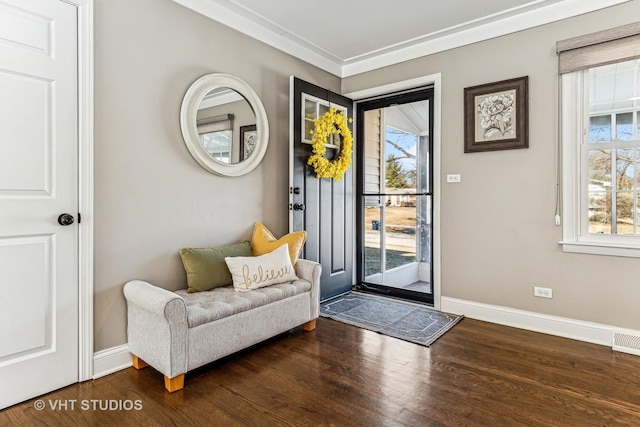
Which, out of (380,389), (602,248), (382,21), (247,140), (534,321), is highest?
(382,21)

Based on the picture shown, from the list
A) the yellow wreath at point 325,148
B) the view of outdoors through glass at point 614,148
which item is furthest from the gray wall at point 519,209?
the yellow wreath at point 325,148

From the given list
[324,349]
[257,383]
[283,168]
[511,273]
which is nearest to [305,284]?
[324,349]

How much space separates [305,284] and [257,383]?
0.92 m

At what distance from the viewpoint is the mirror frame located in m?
2.67

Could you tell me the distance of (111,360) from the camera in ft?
7.43

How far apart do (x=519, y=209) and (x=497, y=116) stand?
837mm

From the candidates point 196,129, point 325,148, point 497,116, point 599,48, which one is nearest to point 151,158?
point 196,129

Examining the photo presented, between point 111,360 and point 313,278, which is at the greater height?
point 313,278

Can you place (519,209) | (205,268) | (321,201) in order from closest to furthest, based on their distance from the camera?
(205,268)
(519,209)
(321,201)

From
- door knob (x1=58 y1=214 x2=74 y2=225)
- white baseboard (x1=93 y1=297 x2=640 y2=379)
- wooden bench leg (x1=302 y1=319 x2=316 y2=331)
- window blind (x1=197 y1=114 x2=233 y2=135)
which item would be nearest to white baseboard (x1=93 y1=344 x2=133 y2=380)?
white baseboard (x1=93 y1=297 x2=640 y2=379)

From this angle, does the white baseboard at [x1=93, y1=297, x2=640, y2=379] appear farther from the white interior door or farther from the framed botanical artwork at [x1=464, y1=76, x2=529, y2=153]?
the framed botanical artwork at [x1=464, y1=76, x2=529, y2=153]

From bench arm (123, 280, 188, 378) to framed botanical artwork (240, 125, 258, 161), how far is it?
136 cm

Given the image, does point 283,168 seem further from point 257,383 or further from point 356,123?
point 257,383

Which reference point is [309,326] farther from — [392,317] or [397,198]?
[397,198]
